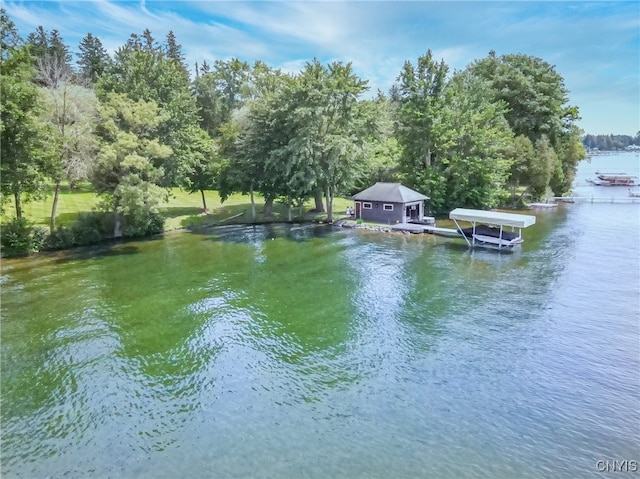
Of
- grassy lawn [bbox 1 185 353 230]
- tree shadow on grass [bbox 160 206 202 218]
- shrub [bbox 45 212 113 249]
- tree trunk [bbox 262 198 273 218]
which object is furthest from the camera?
tree trunk [bbox 262 198 273 218]

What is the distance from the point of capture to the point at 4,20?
22.2 meters

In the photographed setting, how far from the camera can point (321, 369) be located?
43.8 feet

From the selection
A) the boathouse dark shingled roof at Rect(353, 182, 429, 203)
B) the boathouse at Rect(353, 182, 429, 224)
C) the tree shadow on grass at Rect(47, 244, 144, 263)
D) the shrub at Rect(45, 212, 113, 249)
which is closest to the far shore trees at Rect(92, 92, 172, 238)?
A: the shrub at Rect(45, 212, 113, 249)

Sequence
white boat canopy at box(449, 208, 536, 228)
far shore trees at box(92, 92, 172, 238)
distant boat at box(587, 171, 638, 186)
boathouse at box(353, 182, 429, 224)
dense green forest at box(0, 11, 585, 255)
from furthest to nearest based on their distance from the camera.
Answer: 1. distant boat at box(587, 171, 638, 186)
2. boathouse at box(353, 182, 429, 224)
3. far shore trees at box(92, 92, 172, 238)
4. white boat canopy at box(449, 208, 536, 228)
5. dense green forest at box(0, 11, 585, 255)

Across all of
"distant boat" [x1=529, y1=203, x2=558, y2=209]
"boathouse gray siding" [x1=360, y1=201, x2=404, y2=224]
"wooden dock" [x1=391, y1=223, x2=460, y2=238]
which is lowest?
"wooden dock" [x1=391, y1=223, x2=460, y2=238]

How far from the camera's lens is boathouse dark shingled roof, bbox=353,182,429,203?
36.5 meters

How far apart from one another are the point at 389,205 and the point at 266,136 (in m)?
12.9

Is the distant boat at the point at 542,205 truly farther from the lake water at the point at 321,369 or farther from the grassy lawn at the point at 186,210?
the lake water at the point at 321,369

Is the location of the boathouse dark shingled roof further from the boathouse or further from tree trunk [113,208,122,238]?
tree trunk [113,208,122,238]

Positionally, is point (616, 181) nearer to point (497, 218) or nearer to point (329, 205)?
point (497, 218)

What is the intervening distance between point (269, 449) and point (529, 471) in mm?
6081

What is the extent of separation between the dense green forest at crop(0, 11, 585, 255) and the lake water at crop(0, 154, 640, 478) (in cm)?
712

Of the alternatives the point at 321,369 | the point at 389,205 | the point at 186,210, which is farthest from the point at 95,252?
the point at 389,205

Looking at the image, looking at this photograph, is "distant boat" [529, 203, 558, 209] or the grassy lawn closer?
the grassy lawn
